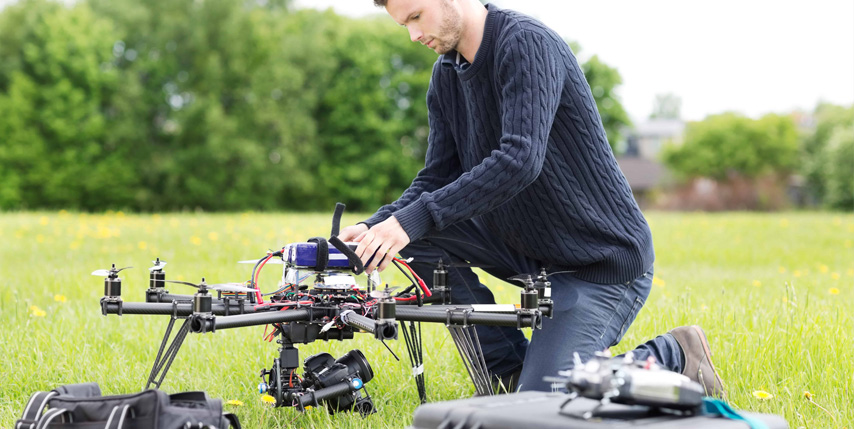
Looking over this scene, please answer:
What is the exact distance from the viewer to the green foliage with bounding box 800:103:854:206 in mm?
63981

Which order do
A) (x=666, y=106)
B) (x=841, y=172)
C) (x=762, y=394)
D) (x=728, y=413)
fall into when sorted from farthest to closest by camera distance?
(x=666, y=106) → (x=841, y=172) → (x=762, y=394) → (x=728, y=413)

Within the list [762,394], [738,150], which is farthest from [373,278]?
[738,150]

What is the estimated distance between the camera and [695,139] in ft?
241

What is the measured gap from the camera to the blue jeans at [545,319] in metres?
3.44

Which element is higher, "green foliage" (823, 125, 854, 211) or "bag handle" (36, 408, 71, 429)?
"green foliage" (823, 125, 854, 211)

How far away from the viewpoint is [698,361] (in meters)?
3.64

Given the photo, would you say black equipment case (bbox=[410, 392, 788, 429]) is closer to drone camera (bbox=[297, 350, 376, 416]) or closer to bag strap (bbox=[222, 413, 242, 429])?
bag strap (bbox=[222, 413, 242, 429])

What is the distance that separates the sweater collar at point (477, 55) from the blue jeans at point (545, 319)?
2.38 feet

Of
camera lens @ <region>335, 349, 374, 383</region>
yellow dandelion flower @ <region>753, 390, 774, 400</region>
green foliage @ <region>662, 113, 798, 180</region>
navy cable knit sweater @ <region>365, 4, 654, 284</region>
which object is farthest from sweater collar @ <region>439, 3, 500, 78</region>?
green foliage @ <region>662, 113, 798, 180</region>

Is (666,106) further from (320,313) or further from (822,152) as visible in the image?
(320,313)

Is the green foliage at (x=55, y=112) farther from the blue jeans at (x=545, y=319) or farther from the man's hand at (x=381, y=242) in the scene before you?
the man's hand at (x=381, y=242)

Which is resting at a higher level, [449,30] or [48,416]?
[449,30]

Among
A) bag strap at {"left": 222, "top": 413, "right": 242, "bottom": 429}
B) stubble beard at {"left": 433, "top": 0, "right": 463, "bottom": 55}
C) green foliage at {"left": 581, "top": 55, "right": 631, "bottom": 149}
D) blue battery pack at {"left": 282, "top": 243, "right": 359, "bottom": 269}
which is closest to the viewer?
bag strap at {"left": 222, "top": 413, "right": 242, "bottom": 429}

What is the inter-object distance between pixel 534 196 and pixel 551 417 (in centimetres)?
155
